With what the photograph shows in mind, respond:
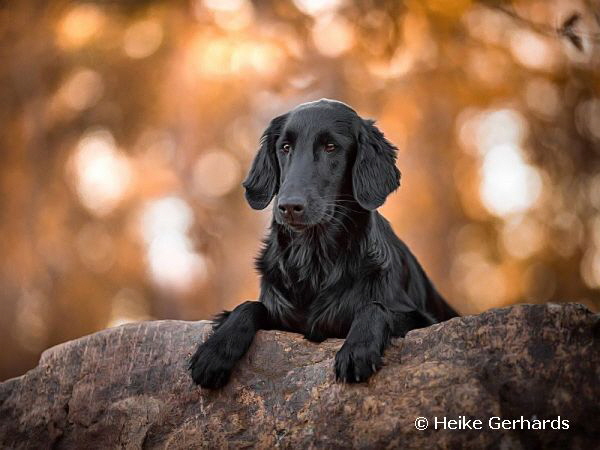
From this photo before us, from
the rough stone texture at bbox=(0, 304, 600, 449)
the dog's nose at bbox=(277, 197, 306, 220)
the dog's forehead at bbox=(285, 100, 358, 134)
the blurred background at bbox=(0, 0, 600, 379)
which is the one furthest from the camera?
the blurred background at bbox=(0, 0, 600, 379)

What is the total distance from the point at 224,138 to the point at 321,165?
8.78m

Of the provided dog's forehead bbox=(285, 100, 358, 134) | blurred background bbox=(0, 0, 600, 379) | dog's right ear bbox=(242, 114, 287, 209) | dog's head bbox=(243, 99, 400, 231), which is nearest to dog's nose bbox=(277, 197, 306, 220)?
dog's head bbox=(243, 99, 400, 231)

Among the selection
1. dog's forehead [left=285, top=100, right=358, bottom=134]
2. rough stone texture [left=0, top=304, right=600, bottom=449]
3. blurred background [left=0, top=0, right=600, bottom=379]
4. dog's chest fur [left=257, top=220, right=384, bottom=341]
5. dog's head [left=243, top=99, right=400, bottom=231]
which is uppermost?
blurred background [left=0, top=0, right=600, bottom=379]

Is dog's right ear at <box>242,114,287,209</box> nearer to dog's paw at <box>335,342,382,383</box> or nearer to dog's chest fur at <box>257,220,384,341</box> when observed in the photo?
dog's chest fur at <box>257,220,384,341</box>

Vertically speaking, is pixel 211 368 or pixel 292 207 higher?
pixel 292 207

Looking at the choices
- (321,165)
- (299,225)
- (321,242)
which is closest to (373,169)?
(321,165)

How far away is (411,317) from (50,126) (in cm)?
913

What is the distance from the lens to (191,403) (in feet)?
13.4

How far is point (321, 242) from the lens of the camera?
4.48m

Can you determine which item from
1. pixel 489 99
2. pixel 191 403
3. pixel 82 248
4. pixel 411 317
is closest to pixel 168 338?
pixel 191 403

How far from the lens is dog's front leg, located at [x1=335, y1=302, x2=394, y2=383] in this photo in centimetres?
367

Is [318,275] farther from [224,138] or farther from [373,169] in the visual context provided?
[224,138]

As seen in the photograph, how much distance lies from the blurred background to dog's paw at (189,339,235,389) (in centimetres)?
786

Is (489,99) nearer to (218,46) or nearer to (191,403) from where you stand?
(218,46)
